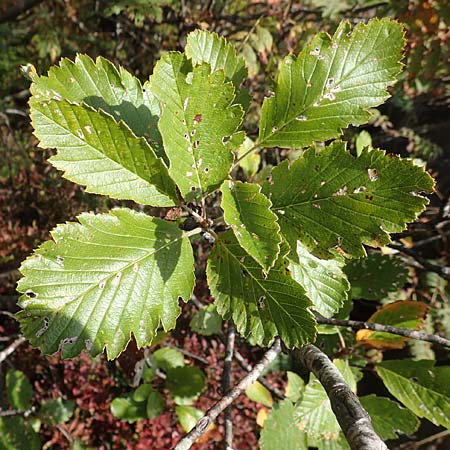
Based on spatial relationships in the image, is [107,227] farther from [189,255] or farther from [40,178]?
[40,178]

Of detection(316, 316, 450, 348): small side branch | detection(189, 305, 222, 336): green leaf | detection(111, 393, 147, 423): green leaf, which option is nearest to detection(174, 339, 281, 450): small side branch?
detection(316, 316, 450, 348): small side branch

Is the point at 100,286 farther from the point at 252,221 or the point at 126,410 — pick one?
the point at 126,410

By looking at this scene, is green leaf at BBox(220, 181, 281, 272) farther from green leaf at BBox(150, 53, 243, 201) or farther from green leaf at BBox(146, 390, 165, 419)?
green leaf at BBox(146, 390, 165, 419)

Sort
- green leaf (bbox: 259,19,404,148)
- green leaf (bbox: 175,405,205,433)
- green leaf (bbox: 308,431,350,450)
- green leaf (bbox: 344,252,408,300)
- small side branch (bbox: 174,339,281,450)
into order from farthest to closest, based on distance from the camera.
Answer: green leaf (bbox: 175,405,205,433) → green leaf (bbox: 344,252,408,300) → green leaf (bbox: 308,431,350,450) → green leaf (bbox: 259,19,404,148) → small side branch (bbox: 174,339,281,450)

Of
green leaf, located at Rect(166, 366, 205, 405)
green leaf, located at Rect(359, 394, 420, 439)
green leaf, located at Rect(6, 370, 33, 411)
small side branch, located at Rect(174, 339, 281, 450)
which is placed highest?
small side branch, located at Rect(174, 339, 281, 450)

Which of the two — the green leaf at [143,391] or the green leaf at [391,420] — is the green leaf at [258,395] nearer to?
the green leaf at [143,391]

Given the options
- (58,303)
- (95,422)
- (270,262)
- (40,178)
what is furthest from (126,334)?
(40,178)
